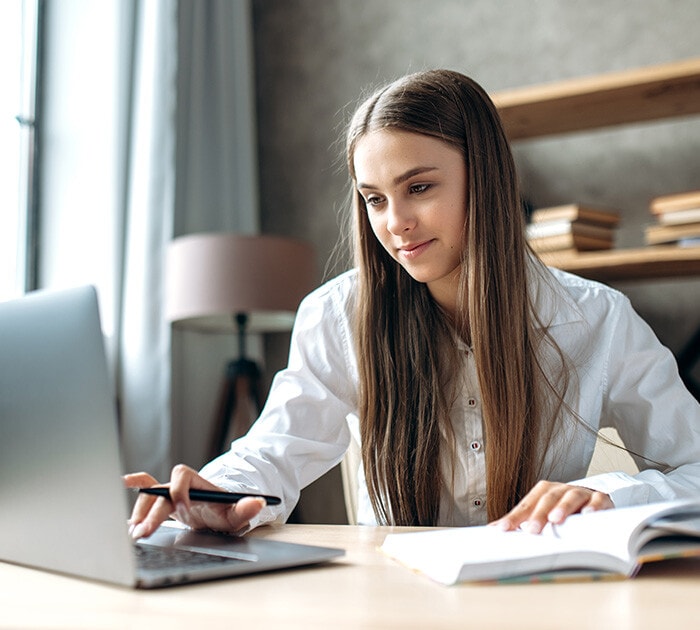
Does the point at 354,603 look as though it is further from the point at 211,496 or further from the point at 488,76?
the point at 488,76

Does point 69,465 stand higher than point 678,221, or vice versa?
point 678,221

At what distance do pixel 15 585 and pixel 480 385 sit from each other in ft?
2.43

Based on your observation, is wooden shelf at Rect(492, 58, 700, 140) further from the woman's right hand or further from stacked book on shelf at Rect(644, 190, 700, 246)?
the woman's right hand

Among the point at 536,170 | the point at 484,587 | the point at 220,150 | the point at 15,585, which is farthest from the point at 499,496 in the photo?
the point at 220,150

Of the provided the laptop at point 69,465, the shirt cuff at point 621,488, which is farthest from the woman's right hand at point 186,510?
the shirt cuff at point 621,488

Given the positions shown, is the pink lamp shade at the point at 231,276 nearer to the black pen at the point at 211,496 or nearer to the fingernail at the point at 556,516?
the black pen at the point at 211,496

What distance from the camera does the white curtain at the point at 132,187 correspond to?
2.73 meters

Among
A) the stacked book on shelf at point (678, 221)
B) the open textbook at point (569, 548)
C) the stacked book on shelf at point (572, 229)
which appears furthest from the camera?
the stacked book on shelf at point (572, 229)

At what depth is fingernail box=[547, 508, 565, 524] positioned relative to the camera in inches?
34.2

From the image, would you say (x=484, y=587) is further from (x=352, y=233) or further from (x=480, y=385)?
(x=352, y=233)

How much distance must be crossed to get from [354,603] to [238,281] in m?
1.94

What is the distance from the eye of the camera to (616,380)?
140cm

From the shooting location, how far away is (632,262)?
2.25 m

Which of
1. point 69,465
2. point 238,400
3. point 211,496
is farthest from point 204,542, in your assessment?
point 238,400
